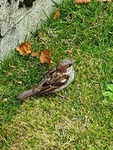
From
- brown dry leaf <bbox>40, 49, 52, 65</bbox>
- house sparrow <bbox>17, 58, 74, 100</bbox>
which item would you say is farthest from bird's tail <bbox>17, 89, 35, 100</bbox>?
brown dry leaf <bbox>40, 49, 52, 65</bbox>

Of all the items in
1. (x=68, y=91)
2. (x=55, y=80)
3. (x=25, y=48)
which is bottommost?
(x=68, y=91)

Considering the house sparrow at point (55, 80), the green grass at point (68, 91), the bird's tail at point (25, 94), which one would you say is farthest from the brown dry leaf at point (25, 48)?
the bird's tail at point (25, 94)

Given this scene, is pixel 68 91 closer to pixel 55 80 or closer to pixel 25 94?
pixel 55 80

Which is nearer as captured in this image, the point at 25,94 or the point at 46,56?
the point at 25,94

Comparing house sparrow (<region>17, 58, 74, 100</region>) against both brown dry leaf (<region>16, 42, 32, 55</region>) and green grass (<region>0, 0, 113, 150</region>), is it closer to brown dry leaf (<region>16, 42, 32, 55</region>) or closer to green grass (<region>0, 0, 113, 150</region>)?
green grass (<region>0, 0, 113, 150</region>)

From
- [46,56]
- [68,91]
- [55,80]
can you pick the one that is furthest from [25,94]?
[46,56]

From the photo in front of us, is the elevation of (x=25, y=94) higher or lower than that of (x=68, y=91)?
higher
